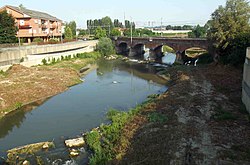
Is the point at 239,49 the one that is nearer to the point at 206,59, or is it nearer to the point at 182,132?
the point at 206,59

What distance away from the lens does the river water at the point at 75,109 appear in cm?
2228

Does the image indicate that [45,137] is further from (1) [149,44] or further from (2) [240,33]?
(1) [149,44]

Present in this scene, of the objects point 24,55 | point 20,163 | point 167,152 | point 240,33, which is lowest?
point 20,163

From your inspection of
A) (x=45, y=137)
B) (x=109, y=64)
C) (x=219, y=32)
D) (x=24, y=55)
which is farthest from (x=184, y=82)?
(x=109, y=64)

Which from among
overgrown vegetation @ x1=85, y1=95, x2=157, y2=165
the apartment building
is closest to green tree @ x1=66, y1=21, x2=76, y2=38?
the apartment building

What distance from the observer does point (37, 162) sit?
1722 cm

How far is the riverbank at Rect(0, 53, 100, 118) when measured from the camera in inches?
1188

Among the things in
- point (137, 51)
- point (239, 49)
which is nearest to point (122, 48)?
point (137, 51)

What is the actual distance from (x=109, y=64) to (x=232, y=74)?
35195 mm

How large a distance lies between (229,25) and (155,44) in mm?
27461

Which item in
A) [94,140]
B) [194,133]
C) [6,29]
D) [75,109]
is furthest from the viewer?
[6,29]

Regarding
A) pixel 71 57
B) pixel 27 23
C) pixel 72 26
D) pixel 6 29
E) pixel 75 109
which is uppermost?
pixel 72 26

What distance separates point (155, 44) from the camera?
67688mm

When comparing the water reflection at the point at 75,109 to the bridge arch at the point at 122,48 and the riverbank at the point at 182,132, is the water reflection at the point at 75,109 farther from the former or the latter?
the bridge arch at the point at 122,48
